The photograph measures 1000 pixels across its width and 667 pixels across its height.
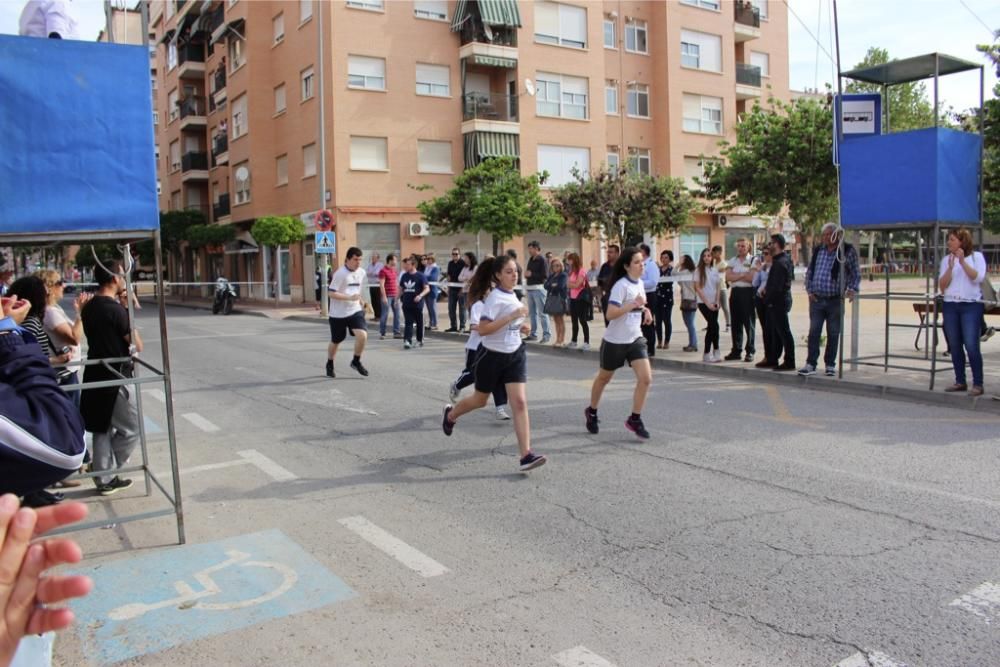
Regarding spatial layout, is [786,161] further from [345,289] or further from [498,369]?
[498,369]

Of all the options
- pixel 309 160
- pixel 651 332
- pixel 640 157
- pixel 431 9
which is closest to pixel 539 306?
pixel 651 332

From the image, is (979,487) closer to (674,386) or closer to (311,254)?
(674,386)

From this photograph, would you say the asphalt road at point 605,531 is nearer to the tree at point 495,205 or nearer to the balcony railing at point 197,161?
the tree at point 495,205

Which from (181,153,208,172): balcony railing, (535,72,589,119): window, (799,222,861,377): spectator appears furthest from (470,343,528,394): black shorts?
(181,153,208,172): balcony railing

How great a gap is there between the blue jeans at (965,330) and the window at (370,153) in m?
25.4

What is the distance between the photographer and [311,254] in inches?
1331

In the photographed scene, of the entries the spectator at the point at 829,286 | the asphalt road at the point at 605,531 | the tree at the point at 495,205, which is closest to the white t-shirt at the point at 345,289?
the asphalt road at the point at 605,531

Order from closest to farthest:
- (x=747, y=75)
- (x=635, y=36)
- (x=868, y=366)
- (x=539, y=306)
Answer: (x=868, y=366) < (x=539, y=306) < (x=635, y=36) < (x=747, y=75)

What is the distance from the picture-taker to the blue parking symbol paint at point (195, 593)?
12.6 ft


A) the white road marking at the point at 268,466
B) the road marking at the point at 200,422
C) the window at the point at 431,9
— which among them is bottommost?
the white road marking at the point at 268,466

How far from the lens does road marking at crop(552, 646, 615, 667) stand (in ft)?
11.3

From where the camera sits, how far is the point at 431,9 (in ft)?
109

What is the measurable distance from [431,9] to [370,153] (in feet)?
21.1

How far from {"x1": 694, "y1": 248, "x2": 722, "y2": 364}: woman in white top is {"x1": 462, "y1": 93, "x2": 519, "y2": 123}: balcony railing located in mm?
21790
